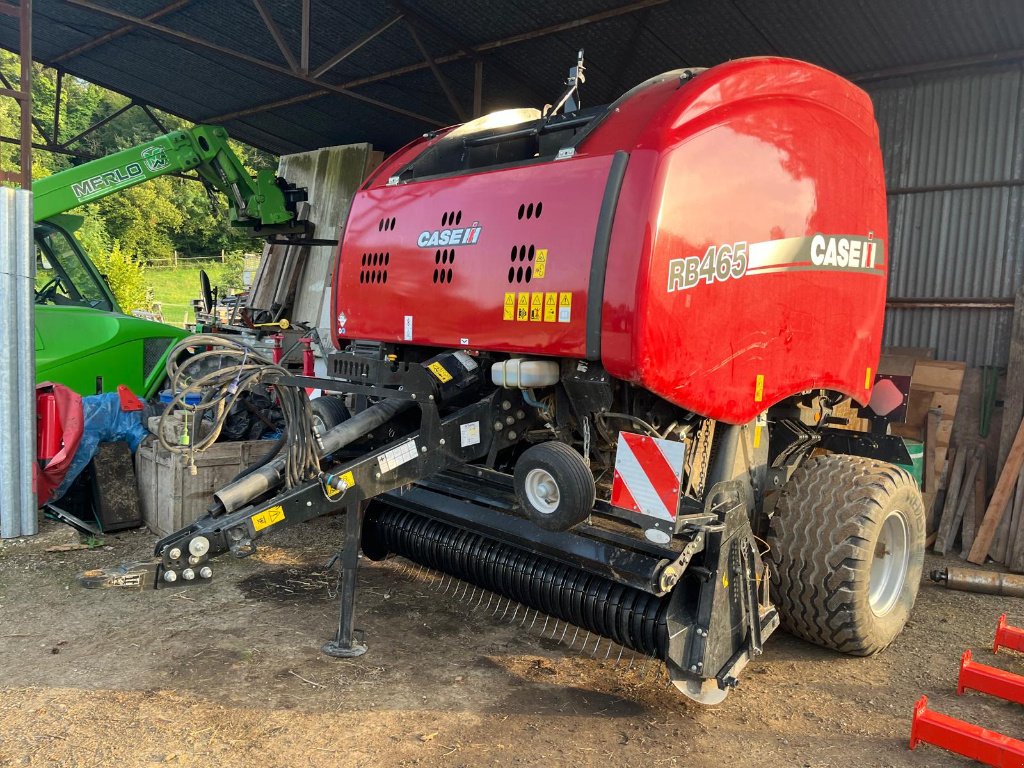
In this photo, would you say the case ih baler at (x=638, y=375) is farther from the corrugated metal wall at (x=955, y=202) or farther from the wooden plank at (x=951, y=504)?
the corrugated metal wall at (x=955, y=202)

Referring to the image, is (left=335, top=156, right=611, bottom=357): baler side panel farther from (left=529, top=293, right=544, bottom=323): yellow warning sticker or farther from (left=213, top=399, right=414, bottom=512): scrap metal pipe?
(left=213, top=399, right=414, bottom=512): scrap metal pipe

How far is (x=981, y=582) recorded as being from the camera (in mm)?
4508

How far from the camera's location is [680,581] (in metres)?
3.01

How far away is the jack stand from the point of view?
328 centimetres

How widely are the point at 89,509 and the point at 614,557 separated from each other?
13.8 feet

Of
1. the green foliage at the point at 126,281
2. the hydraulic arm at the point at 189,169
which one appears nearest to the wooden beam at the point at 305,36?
the hydraulic arm at the point at 189,169

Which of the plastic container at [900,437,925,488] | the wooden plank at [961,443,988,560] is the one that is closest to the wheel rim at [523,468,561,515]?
the plastic container at [900,437,925,488]

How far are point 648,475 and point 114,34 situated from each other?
884cm

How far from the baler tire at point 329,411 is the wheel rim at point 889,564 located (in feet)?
9.10

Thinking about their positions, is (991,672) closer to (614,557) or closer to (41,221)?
(614,557)

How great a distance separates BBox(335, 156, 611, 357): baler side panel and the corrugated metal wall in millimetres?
4650

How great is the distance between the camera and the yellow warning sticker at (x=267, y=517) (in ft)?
9.73

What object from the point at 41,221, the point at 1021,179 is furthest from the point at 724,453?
the point at 41,221

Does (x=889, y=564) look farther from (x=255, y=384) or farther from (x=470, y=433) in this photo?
(x=255, y=384)
